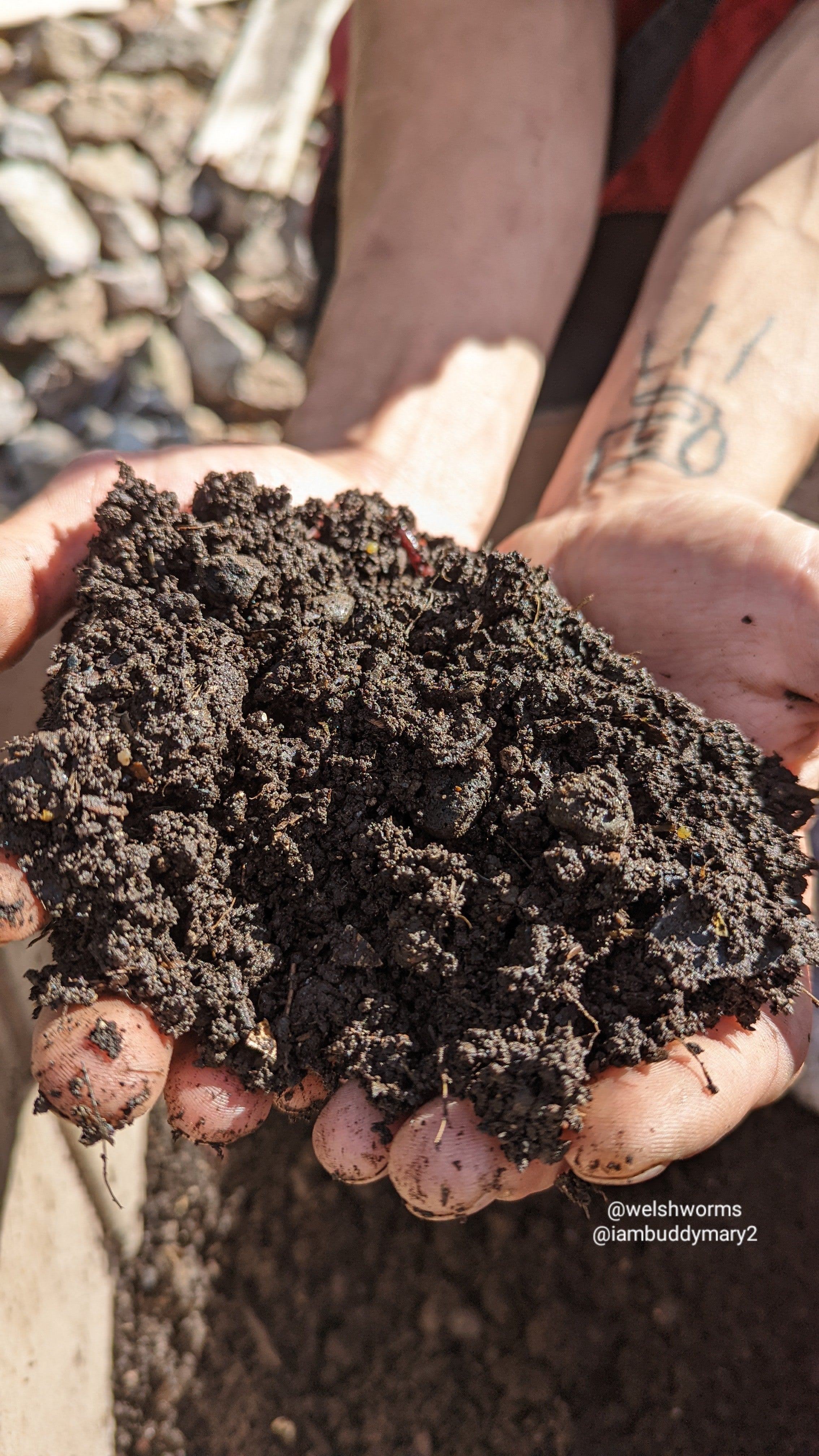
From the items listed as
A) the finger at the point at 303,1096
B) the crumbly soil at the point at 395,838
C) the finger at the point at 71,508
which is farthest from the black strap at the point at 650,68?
the finger at the point at 303,1096

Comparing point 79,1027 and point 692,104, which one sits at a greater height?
point 692,104

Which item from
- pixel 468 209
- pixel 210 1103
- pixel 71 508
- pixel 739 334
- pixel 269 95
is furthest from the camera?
pixel 269 95

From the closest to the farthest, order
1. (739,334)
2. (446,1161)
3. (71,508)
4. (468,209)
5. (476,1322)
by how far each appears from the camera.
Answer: (446,1161), (71,508), (476,1322), (739,334), (468,209)

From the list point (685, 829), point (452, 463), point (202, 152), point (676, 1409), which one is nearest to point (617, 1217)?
point (676, 1409)

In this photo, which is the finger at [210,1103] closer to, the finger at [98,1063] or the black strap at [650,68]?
the finger at [98,1063]

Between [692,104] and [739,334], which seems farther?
[692,104]

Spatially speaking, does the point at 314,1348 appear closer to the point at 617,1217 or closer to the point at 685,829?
the point at 617,1217

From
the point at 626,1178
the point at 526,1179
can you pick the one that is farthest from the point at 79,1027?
the point at 626,1178

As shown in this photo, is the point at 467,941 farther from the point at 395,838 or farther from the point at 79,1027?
the point at 79,1027
